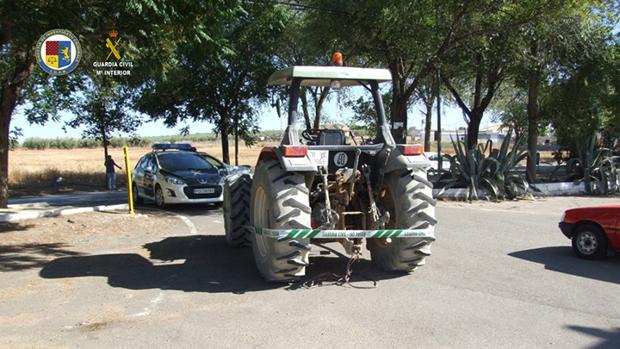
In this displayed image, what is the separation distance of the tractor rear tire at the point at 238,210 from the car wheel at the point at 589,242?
4709mm

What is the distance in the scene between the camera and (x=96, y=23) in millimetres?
9500

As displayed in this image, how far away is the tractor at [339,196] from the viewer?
19.3ft

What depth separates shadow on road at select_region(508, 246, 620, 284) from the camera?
21.9ft

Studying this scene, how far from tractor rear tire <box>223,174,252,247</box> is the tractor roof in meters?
1.86

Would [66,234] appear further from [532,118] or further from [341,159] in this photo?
[532,118]

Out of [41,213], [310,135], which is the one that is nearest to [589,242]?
[310,135]

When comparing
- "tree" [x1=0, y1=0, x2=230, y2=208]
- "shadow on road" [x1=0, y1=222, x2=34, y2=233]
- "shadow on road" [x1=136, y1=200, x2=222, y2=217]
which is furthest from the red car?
"shadow on road" [x1=0, y1=222, x2=34, y2=233]

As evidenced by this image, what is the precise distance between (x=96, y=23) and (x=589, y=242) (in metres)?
8.59

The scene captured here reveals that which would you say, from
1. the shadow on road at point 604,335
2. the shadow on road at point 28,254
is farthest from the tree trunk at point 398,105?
the shadow on road at point 604,335

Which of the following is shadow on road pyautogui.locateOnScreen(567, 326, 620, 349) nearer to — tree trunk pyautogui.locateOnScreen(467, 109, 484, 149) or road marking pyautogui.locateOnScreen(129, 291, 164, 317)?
road marking pyautogui.locateOnScreen(129, 291, 164, 317)

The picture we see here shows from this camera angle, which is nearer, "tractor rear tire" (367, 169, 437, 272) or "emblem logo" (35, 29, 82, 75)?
"tractor rear tire" (367, 169, 437, 272)

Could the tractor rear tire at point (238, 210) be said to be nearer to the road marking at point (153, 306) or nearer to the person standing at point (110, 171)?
the road marking at point (153, 306)

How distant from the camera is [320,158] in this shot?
652 centimetres

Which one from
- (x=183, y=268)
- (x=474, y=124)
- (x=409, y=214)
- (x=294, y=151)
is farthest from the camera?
(x=474, y=124)
